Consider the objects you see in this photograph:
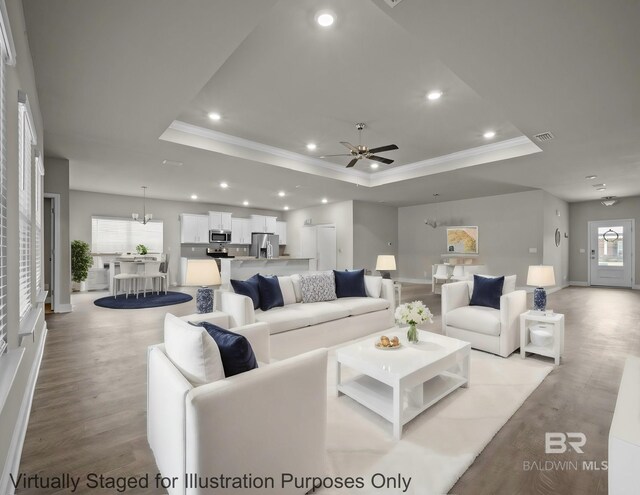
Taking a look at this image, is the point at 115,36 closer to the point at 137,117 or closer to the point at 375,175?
the point at 137,117

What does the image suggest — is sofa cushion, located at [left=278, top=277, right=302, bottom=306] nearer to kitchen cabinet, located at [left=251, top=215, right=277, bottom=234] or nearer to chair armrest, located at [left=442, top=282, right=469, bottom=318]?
chair armrest, located at [left=442, top=282, right=469, bottom=318]

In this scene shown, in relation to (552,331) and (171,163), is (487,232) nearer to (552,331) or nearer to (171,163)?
(552,331)

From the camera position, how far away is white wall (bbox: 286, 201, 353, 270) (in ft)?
31.3

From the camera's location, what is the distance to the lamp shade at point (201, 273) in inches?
123

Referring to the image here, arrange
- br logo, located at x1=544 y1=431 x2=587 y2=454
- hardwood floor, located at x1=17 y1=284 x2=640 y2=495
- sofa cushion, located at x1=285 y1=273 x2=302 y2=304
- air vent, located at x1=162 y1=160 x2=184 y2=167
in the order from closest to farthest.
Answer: hardwood floor, located at x1=17 y1=284 x2=640 y2=495 → br logo, located at x1=544 y1=431 x2=587 y2=454 → sofa cushion, located at x1=285 y1=273 x2=302 y2=304 → air vent, located at x1=162 y1=160 x2=184 y2=167

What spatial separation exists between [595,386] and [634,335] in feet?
7.92

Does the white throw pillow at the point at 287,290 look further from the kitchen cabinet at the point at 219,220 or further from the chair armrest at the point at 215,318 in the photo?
the kitchen cabinet at the point at 219,220

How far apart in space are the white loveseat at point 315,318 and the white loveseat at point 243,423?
4.48 feet

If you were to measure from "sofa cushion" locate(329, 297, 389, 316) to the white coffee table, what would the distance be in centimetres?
125

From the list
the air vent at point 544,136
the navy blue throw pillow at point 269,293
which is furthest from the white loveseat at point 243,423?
the air vent at point 544,136

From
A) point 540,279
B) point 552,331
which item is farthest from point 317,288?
point 552,331

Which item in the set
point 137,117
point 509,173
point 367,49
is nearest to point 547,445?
point 367,49

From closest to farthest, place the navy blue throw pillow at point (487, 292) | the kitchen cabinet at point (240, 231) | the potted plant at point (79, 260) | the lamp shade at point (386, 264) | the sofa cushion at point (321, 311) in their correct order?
the sofa cushion at point (321, 311) < the navy blue throw pillow at point (487, 292) < the lamp shade at point (386, 264) < the potted plant at point (79, 260) < the kitchen cabinet at point (240, 231)

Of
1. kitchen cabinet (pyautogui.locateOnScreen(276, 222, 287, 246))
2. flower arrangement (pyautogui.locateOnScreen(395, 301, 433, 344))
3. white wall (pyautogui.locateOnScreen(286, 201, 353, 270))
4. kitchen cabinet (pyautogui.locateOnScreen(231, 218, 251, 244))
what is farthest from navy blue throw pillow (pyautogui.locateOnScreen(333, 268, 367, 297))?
kitchen cabinet (pyautogui.locateOnScreen(276, 222, 287, 246))
